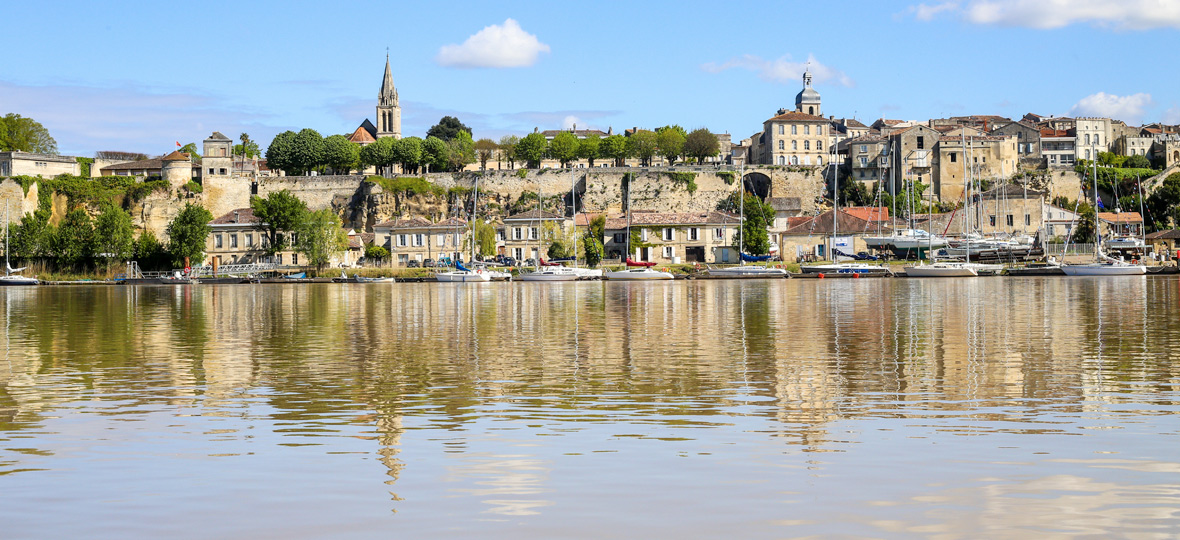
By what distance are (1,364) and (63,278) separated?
6377 cm

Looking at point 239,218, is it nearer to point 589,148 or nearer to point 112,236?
point 112,236

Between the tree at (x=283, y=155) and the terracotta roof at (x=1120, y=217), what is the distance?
62.7m

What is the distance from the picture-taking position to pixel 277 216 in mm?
74375

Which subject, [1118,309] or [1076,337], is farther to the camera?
[1118,309]

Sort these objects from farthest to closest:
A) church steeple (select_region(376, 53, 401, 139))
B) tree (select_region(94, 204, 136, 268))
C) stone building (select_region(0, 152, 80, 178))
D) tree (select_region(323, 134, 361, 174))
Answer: church steeple (select_region(376, 53, 401, 139)) → tree (select_region(323, 134, 361, 174)) → stone building (select_region(0, 152, 80, 178)) → tree (select_region(94, 204, 136, 268))

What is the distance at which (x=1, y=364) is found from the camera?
1758cm

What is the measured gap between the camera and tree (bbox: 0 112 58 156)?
88.4 metres

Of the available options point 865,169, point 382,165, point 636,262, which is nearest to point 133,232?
point 382,165

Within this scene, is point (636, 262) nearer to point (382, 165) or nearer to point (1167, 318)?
point (382, 165)

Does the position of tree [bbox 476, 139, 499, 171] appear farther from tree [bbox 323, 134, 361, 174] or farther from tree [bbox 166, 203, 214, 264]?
tree [bbox 166, 203, 214, 264]

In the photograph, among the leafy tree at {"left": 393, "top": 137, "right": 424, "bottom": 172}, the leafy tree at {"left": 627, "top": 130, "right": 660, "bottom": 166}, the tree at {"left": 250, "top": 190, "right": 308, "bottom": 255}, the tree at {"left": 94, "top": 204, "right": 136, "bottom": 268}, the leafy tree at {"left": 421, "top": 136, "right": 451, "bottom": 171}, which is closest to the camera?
the tree at {"left": 250, "top": 190, "right": 308, "bottom": 255}

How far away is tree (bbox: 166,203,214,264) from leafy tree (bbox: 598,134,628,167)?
34.7 metres

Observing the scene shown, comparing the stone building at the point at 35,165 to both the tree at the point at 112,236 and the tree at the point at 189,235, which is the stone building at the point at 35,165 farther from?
the tree at the point at 189,235

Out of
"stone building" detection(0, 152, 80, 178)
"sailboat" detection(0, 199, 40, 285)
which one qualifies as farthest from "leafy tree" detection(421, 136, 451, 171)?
"sailboat" detection(0, 199, 40, 285)
